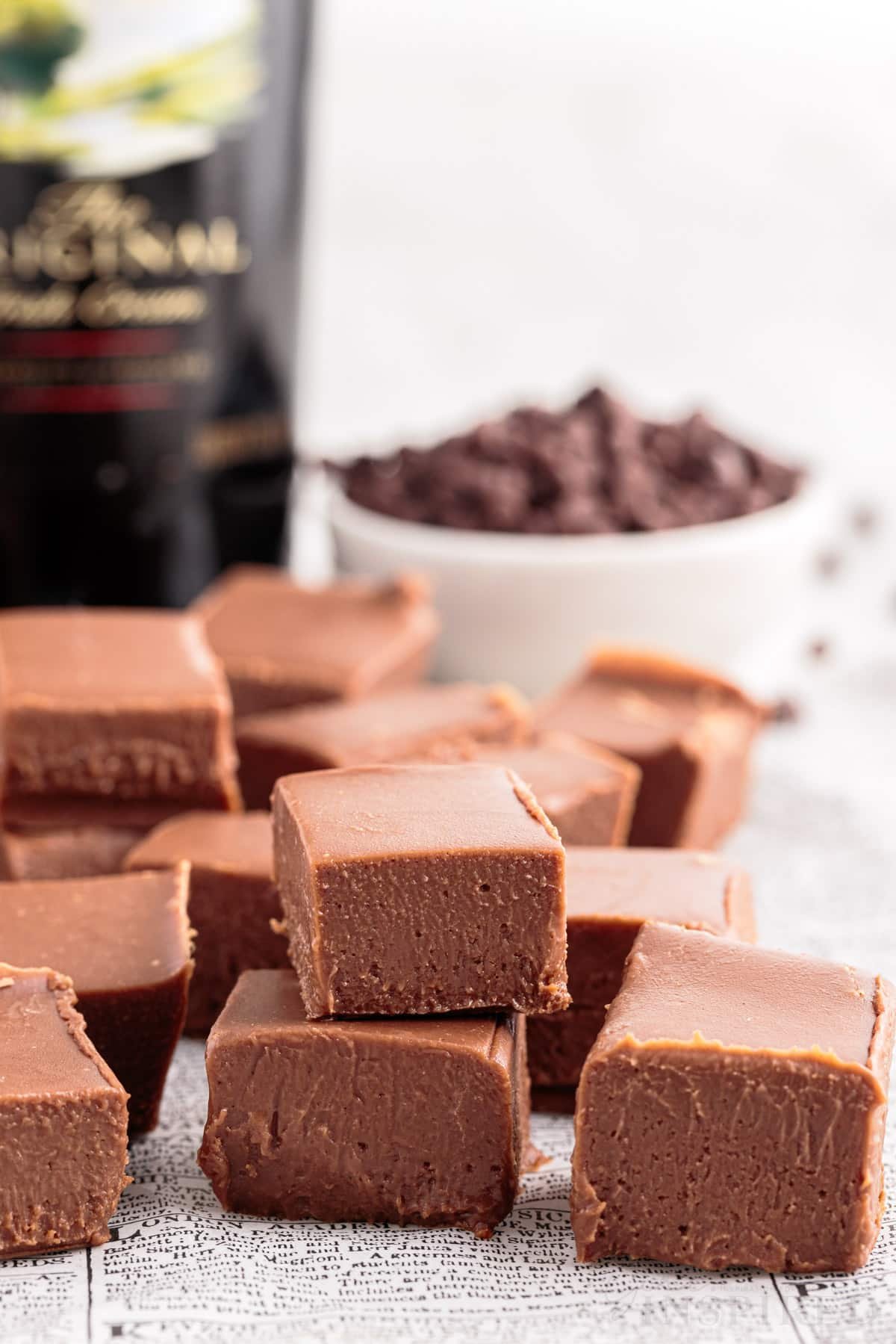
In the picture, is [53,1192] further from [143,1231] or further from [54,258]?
[54,258]

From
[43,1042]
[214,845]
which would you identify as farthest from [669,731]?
[43,1042]

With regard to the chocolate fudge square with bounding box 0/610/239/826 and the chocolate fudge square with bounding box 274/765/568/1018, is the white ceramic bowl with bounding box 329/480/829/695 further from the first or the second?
the chocolate fudge square with bounding box 274/765/568/1018

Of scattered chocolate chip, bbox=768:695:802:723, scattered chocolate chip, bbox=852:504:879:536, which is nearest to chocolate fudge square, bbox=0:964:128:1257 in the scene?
scattered chocolate chip, bbox=768:695:802:723

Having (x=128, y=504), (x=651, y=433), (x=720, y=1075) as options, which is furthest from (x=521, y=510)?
(x=720, y=1075)

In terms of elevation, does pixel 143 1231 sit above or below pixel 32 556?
below

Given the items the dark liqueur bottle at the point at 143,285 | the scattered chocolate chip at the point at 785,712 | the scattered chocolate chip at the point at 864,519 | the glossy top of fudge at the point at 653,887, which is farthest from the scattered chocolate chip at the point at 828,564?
the glossy top of fudge at the point at 653,887

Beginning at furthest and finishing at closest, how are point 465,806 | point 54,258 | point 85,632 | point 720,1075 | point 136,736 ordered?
point 54,258 < point 85,632 < point 136,736 < point 465,806 < point 720,1075

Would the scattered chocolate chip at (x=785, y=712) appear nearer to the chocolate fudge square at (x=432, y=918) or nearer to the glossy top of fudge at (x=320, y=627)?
the glossy top of fudge at (x=320, y=627)
